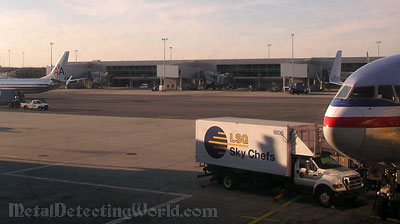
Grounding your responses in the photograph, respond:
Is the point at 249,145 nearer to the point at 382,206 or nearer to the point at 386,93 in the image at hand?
the point at 382,206

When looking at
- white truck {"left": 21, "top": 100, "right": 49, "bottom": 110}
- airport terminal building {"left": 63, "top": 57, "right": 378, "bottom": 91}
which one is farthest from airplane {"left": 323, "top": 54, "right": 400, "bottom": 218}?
airport terminal building {"left": 63, "top": 57, "right": 378, "bottom": 91}

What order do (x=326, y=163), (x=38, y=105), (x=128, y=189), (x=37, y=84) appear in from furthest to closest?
(x=37, y=84) < (x=38, y=105) < (x=128, y=189) < (x=326, y=163)

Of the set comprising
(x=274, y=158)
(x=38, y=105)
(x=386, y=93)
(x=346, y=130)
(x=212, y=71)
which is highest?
(x=212, y=71)

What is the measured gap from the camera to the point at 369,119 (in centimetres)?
1253

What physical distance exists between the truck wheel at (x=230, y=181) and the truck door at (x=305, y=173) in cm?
299

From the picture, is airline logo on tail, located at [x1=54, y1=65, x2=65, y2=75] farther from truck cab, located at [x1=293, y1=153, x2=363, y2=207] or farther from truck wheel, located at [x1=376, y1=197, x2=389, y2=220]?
truck wheel, located at [x1=376, y1=197, x2=389, y2=220]

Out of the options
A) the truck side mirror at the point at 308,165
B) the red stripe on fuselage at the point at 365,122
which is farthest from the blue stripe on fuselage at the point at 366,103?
the truck side mirror at the point at 308,165

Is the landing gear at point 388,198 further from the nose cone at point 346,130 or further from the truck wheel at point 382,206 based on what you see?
the nose cone at point 346,130

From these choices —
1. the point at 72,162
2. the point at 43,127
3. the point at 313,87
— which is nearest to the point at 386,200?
the point at 72,162

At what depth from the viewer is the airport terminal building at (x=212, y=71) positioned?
15312 centimetres

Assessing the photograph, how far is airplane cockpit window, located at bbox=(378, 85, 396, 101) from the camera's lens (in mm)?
12766

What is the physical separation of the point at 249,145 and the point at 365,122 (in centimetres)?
810

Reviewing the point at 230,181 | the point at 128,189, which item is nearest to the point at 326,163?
the point at 230,181

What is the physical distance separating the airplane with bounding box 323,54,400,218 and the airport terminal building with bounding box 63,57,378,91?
423 feet
